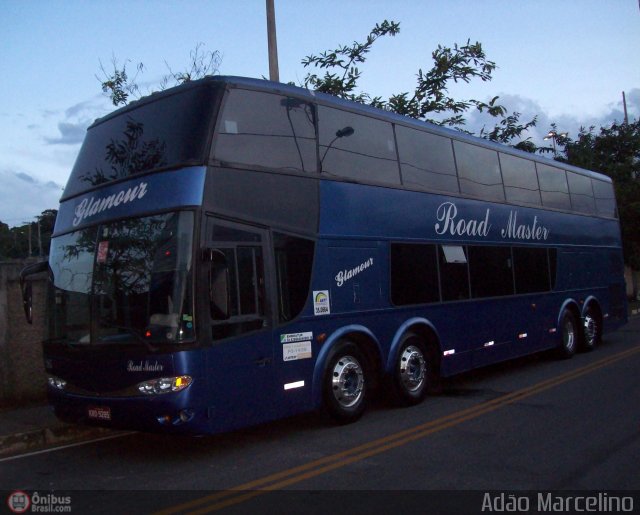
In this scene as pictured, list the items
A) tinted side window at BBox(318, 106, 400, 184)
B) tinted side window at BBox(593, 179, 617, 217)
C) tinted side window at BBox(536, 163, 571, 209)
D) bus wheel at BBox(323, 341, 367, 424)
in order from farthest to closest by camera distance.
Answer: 1. tinted side window at BBox(593, 179, 617, 217)
2. tinted side window at BBox(536, 163, 571, 209)
3. tinted side window at BBox(318, 106, 400, 184)
4. bus wheel at BBox(323, 341, 367, 424)

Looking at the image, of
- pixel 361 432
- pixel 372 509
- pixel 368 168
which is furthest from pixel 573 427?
pixel 368 168

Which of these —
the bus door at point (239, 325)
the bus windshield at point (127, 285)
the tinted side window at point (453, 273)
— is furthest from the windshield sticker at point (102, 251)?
the tinted side window at point (453, 273)

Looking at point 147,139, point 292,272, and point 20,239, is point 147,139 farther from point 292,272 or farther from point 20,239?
point 20,239

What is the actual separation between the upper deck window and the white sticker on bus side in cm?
227

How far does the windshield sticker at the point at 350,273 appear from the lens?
8094 millimetres

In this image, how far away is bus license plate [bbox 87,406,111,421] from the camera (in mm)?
6469

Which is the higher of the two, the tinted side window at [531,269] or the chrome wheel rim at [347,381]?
the tinted side window at [531,269]

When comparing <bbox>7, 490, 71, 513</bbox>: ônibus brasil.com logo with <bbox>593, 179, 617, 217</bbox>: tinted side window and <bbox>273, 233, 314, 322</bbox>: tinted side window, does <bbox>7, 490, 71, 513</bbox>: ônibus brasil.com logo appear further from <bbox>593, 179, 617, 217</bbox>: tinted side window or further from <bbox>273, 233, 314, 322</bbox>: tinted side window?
<bbox>593, 179, 617, 217</bbox>: tinted side window

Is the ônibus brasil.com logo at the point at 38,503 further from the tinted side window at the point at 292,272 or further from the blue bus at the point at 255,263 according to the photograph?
the tinted side window at the point at 292,272

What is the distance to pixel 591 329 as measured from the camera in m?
14.9

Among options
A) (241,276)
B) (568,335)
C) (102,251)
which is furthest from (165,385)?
(568,335)

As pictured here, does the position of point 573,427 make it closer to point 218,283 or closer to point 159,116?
point 218,283

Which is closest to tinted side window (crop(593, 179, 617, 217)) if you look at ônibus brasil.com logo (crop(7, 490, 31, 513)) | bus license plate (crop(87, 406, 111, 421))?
bus license plate (crop(87, 406, 111, 421))

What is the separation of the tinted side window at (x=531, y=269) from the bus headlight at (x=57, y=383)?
27.0 feet
